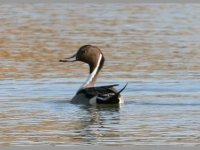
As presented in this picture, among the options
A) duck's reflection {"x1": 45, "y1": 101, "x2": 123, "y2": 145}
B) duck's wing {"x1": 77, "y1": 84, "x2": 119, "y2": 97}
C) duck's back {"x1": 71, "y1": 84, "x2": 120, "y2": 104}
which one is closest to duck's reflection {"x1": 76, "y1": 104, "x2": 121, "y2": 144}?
duck's reflection {"x1": 45, "y1": 101, "x2": 123, "y2": 145}

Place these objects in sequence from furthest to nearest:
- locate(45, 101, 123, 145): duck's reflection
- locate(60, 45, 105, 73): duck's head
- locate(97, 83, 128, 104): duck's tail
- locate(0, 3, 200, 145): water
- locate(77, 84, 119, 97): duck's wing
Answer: locate(60, 45, 105, 73): duck's head < locate(77, 84, 119, 97): duck's wing < locate(97, 83, 128, 104): duck's tail < locate(0, 3, 200, 145): water < locate(45, 101, 123, 145): duck's reflection

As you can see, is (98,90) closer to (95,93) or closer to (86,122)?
(95,93)

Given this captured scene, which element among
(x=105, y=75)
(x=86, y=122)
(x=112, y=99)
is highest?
(x=86, y=122)

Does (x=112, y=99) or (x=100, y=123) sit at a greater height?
(x=100, y=123)

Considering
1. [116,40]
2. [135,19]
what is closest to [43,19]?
[135,19]

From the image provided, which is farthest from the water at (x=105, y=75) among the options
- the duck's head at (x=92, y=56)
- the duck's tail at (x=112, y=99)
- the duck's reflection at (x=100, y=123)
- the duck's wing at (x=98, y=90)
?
the duck's head at (x=92, y=56)

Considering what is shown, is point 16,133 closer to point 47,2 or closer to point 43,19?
point 43,19

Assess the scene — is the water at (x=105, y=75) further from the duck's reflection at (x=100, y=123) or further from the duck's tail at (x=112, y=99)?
the duck's tail at (x=112, y=99)

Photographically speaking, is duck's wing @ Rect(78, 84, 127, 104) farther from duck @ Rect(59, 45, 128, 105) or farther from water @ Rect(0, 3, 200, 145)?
water @ Rect(0, 3, 200, 145)

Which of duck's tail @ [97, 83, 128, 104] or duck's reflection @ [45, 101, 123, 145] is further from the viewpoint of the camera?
duck's tail @ [97, 83, 128, 104]

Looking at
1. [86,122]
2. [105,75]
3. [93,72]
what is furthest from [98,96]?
[105,75]

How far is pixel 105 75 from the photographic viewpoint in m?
18.9

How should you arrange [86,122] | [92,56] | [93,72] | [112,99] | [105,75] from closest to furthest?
[86,122], [112,99], [93,72], [92,56], [105,75]

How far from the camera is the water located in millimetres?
13211
